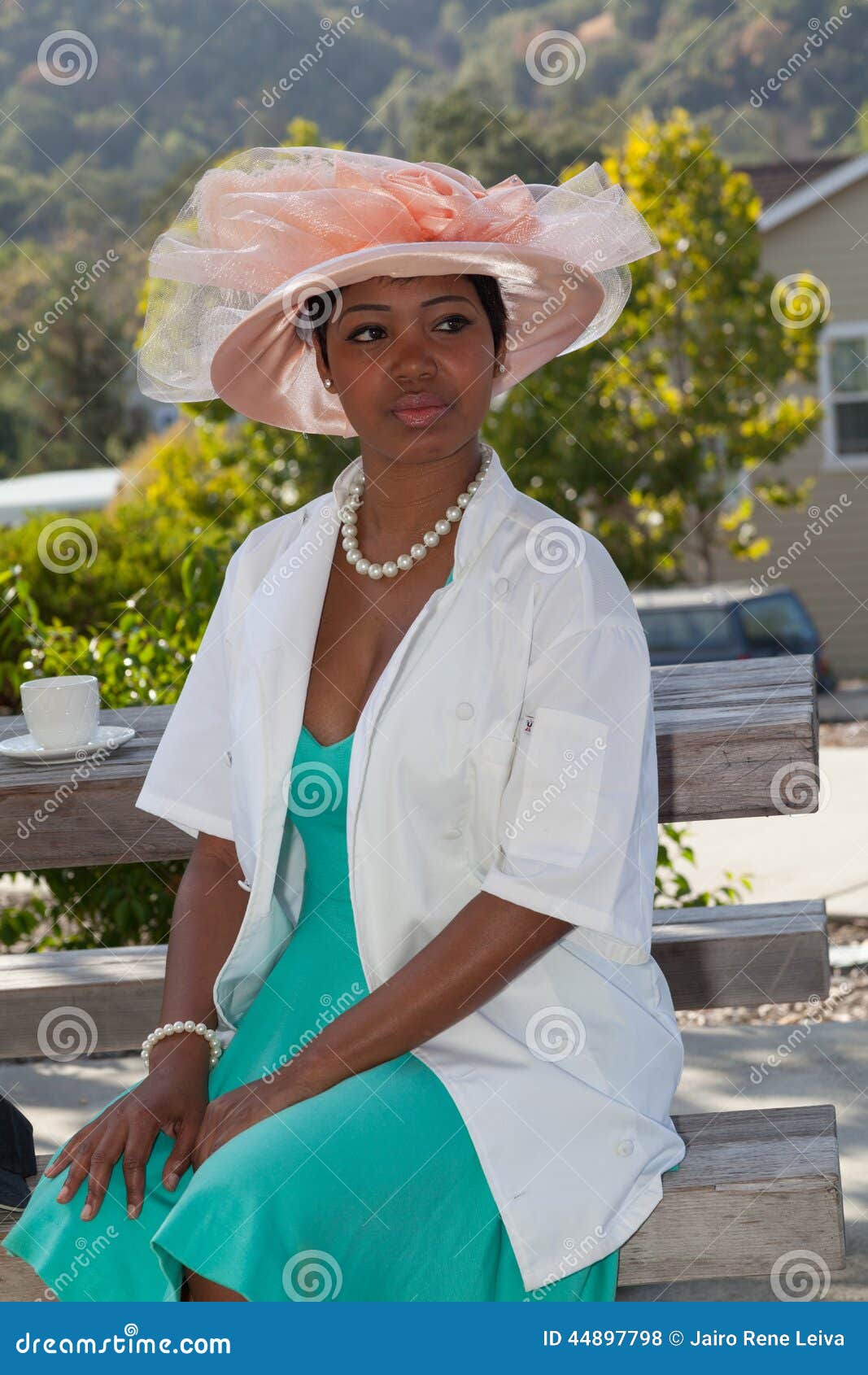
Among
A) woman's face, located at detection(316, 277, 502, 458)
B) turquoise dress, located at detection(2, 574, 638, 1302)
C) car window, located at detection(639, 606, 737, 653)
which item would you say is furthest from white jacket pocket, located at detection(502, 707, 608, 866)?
car window, located at detection(639, 606, 737, 653)

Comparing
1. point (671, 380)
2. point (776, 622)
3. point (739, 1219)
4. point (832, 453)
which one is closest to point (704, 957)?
point (739, 1219)

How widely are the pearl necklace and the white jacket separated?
0.06 m

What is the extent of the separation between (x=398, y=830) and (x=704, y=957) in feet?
4.28

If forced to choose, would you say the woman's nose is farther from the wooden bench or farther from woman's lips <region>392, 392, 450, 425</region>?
the wooden bench

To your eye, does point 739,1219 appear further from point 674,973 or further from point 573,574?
point 674,973

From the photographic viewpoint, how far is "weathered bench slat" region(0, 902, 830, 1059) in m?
3.27

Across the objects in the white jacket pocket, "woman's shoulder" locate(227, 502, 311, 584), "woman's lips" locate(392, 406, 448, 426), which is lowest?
the white jacket pocket

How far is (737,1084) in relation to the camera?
4.06 m

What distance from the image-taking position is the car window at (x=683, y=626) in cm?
1390

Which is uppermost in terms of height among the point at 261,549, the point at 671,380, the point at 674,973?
the point at 261,549

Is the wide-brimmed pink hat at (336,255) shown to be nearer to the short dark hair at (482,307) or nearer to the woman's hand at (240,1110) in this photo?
the short dark hair at (482,307)

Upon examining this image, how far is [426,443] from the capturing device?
7.63ft

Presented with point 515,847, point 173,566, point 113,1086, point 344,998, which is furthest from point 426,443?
point 173,566

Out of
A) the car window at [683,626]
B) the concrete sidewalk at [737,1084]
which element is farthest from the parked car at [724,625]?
the concrete sidewalk at [737,1084]
